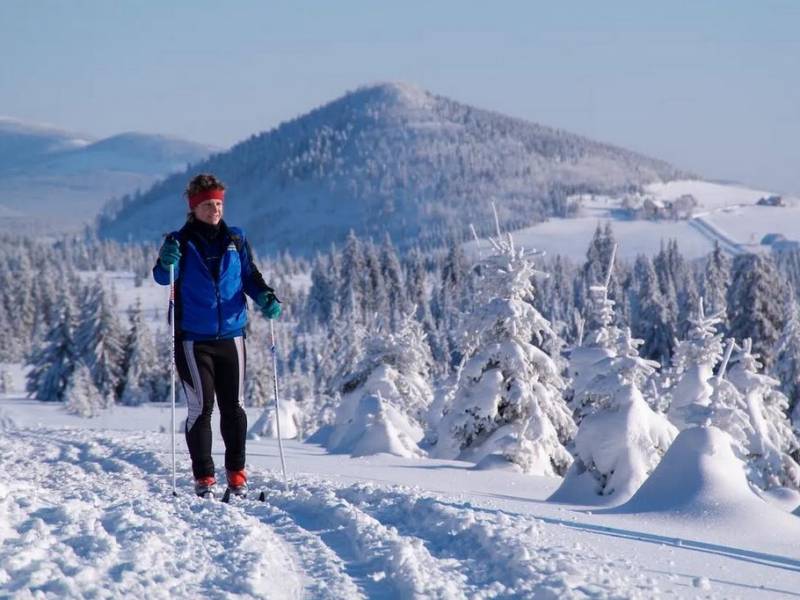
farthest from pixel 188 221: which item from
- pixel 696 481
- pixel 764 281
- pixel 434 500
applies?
pixel 764 281

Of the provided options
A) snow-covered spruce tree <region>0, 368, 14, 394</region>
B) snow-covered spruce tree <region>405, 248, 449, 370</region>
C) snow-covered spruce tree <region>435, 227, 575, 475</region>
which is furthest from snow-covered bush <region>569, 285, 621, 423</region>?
snow-covered spruce tree <region>0, 368, 14, 394</region>

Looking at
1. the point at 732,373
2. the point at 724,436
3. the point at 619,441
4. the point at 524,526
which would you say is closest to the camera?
the point at 524,526

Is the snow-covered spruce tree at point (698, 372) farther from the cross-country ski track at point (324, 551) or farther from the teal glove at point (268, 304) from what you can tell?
the cross-country ski track at point (324, 551)

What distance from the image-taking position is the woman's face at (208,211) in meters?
7.75

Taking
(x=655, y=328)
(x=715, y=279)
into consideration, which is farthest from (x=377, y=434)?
(x=715, y=279)

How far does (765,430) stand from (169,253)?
18.9 m

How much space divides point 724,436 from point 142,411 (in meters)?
48.8

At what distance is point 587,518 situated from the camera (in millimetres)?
7473

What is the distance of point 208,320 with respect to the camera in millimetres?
7707

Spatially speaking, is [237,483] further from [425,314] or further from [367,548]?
[425,314]

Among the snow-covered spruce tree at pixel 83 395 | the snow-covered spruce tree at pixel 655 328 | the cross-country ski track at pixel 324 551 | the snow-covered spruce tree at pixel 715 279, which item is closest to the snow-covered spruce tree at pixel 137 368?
the snow-covered spruce tree at pixel 83 395

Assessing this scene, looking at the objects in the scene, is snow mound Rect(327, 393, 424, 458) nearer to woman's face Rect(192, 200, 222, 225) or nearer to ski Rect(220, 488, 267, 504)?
ski Rect(220, 488, 267, 504)

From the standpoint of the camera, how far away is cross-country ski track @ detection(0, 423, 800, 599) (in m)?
4.77

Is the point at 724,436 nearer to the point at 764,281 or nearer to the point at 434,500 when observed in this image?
the point at 434,500
